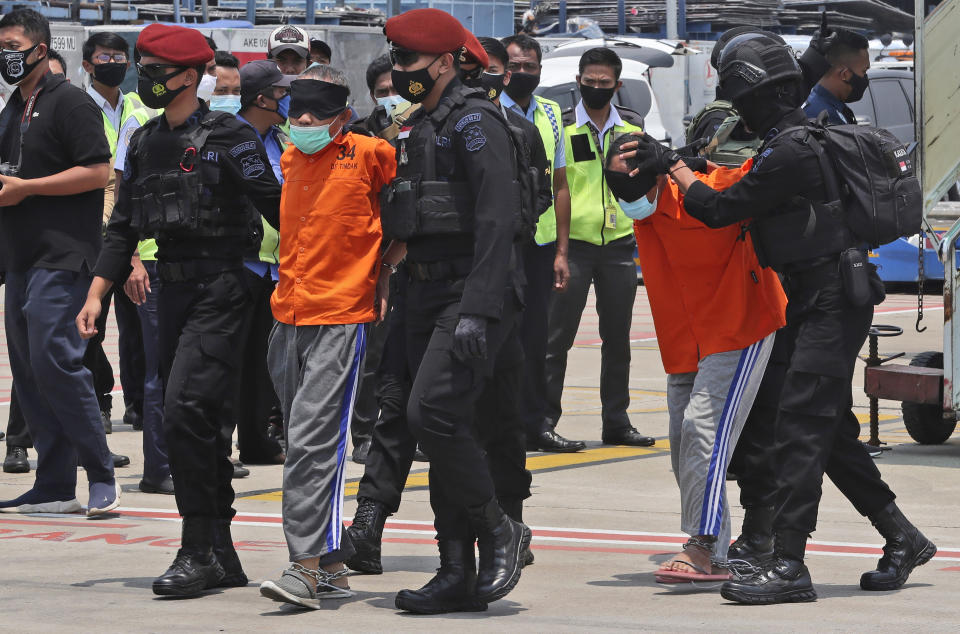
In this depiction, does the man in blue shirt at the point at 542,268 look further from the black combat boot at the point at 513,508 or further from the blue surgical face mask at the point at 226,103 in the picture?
the black combat boot at the point at 513,508

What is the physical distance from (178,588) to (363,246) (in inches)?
55.5

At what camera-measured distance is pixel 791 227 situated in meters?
6.32

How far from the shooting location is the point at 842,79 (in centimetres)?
827

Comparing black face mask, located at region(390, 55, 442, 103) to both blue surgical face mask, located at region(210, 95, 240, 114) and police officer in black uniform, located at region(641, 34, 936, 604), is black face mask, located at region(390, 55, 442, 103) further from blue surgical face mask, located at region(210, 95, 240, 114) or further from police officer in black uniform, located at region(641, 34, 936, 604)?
blue surgical face mask, located at region(210, 95, 240, 114)

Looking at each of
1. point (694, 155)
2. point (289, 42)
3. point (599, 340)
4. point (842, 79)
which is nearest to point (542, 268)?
point (289, 42)

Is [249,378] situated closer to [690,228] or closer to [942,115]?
[690,228]

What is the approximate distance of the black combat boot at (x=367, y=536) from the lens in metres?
6.73

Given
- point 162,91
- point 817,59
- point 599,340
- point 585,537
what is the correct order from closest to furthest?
point 162,91 < point 585,537 < point 817,59 < point 599,340

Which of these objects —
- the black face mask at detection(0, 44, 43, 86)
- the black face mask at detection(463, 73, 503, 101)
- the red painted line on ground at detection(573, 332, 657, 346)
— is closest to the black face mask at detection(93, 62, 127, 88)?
the black face mask at detection(0, 44, 43, 86)

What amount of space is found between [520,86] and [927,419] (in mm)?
3096

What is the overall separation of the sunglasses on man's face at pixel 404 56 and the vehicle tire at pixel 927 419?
4.96 meters

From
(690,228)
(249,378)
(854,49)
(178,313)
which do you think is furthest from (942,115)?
(178,313)

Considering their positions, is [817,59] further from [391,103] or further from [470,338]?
[470,338]

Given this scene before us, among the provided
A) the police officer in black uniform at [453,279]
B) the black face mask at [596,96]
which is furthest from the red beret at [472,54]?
the black face mask at [596,96]
